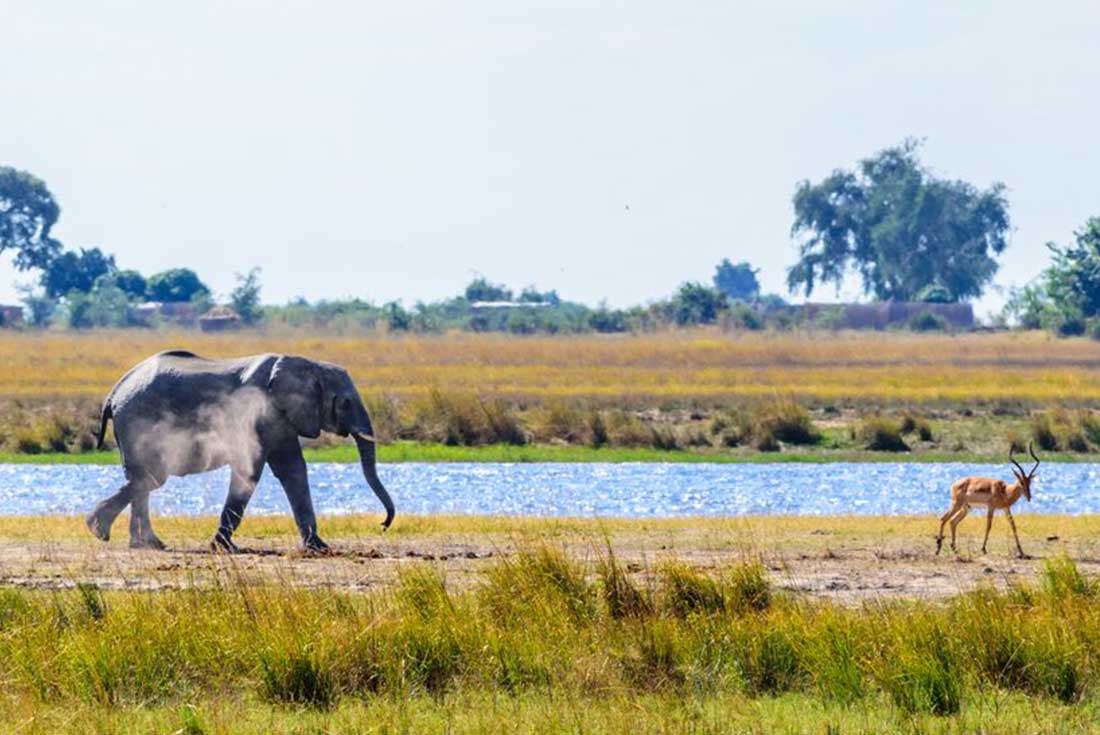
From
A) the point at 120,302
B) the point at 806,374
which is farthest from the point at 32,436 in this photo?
the point at 120,302

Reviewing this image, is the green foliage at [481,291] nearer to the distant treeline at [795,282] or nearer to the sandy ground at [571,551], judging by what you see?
the distant treeline at [795,282]

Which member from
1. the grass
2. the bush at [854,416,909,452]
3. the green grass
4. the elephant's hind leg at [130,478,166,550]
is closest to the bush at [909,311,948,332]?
the bush at [854,416,909,452]

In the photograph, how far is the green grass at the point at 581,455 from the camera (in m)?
35.4

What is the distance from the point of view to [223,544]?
18.9 meters

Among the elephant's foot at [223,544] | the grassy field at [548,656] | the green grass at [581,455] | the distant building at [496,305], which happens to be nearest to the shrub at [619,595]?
the grassy field at [548,656]

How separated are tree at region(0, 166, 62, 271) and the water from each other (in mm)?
73570

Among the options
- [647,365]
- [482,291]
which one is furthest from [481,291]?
[647,365]

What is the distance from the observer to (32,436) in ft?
119

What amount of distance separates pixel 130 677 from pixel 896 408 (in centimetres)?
3196

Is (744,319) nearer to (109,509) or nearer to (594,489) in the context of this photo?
(594,489)

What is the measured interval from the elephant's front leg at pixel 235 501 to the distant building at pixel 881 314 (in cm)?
7170

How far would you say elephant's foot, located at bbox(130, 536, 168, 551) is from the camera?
1939 cm

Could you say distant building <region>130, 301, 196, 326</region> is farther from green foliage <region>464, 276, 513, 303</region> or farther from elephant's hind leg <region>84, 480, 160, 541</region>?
elephant's hind leg <region>84, 480, 160, 541</region>

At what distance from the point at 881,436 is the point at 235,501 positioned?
65.8 ft
